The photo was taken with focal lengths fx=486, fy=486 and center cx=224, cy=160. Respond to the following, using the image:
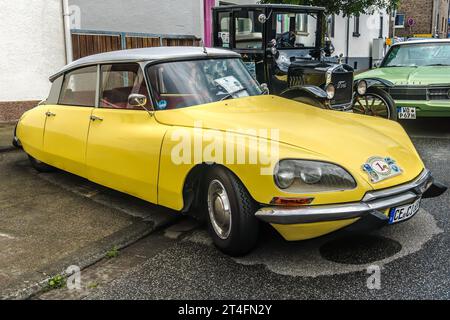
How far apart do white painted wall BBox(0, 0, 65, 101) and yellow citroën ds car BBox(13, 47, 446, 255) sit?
173 inches

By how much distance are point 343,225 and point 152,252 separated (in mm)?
1482

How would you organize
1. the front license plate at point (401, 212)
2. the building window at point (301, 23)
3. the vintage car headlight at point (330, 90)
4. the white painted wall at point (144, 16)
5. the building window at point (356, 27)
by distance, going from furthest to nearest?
the building window at point (356, 27), the white painted wall at point (144, 16), the building window at point (301, 23), the vintage car headlight at point (330, 90), the front license plate at point (401, 212)

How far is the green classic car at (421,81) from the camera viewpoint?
763cm

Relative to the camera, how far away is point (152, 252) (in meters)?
3.74

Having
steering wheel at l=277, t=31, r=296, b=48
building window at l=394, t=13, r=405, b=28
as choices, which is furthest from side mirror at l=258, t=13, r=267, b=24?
building window at l=394, t=13, r=405, b=28

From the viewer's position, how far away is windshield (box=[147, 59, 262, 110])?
13.6ft

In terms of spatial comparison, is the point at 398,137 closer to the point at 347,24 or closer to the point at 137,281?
the point at 137,281

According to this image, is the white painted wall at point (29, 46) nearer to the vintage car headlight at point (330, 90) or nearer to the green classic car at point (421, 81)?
the vintage car headlight at point (330, 90)

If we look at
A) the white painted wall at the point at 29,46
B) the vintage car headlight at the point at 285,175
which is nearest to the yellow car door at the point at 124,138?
the vintage car headlight at the point at 285,175

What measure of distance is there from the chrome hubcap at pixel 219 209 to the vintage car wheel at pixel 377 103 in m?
4.83

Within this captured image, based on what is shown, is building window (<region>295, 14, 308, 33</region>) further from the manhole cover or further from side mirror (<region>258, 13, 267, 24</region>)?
the manhole cover

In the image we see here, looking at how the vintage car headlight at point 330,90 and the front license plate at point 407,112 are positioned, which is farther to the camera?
the front license plate at point 407,112

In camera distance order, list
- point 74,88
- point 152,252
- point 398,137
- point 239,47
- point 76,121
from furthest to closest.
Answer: point 239,47 → point 74,88 → point 76,121 → point 398,137 → point 152,252
